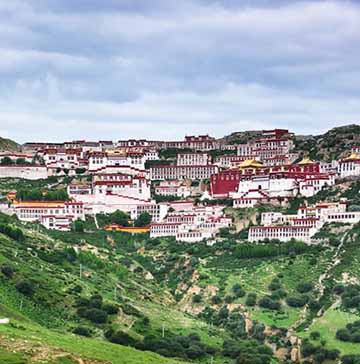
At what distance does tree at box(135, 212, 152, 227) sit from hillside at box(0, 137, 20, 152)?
45.9 meters

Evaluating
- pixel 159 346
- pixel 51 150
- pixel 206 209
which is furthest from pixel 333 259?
pixel 51 150

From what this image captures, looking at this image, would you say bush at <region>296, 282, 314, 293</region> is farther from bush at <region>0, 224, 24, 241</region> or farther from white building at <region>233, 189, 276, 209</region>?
white building at <region>233, 189, 276, 209</region>

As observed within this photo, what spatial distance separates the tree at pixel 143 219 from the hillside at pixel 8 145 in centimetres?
4585

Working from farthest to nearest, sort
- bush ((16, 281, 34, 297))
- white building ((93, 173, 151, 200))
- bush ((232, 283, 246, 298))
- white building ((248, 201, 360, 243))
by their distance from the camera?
white building ((93, 173, 151, 200))
white building ((248, 201, 360, 243))
bush ((232, 283, 246, 298))
bush ((16, 281, 34, 297))

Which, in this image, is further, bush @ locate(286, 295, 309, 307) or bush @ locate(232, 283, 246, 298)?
bush @ locate(232, 283, 246, 298)

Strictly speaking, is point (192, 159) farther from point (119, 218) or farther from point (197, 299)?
point (197, 299)

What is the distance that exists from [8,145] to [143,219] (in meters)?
56.3

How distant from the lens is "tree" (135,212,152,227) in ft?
369

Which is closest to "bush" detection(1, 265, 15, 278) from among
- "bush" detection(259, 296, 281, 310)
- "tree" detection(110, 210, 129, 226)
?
"bush" detection(259, 296, 281, 310)

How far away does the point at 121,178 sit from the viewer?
123 m

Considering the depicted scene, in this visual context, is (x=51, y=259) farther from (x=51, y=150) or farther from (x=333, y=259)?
(x=51, y=150)

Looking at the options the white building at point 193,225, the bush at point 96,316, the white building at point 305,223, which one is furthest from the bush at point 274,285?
the bush at point 96,316

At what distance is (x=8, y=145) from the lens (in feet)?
534

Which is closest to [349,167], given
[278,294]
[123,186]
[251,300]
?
[123,186]
